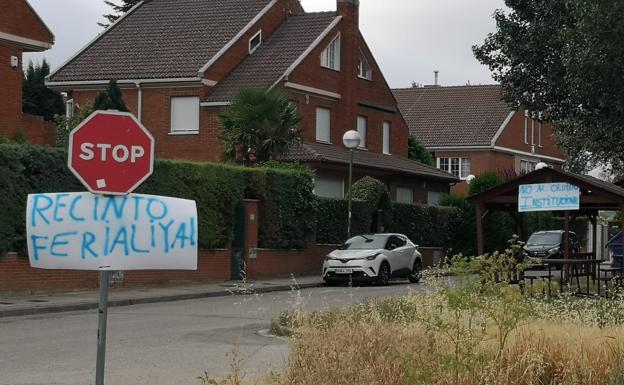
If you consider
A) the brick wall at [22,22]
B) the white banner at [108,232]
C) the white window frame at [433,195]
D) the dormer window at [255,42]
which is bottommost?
the white banner at [108,232]

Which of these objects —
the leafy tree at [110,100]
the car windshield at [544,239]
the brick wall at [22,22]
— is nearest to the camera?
the brick wall at [22,22]

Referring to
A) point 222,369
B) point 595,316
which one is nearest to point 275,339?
point 222,369

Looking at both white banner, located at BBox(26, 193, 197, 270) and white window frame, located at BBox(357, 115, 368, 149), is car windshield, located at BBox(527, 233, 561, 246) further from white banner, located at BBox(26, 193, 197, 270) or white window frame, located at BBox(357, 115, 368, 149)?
white banner, located at BBox(26, 193, 197, 270)

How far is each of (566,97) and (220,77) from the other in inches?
788

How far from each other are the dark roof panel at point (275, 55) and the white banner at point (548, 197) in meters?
18.3

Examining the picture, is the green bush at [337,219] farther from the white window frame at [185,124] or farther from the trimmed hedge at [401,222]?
the white window frame at [185,124]

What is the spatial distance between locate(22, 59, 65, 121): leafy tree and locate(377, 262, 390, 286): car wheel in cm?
2661

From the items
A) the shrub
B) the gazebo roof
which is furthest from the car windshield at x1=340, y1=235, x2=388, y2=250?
the gazebo roof

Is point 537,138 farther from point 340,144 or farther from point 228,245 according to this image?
point 228,245

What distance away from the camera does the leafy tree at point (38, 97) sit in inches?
2061

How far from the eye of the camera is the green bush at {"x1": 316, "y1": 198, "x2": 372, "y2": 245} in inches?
1383

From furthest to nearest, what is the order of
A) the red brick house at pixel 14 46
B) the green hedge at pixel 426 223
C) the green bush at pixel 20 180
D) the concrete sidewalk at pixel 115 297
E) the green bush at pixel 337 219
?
the green hedge at pixel 426 223 < the green bush at pixel 337 219 < the red brick house at pixel 14 46 < the green bush at pixel 20 180 < the concrete sidewalk at pixel 115 297

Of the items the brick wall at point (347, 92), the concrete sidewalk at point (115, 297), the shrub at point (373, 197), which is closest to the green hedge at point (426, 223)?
the shrub at point (373, 197)

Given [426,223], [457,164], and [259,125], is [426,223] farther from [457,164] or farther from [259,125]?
[457,164]
